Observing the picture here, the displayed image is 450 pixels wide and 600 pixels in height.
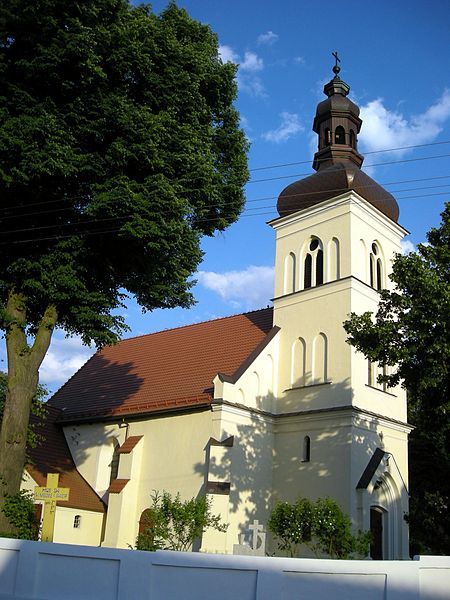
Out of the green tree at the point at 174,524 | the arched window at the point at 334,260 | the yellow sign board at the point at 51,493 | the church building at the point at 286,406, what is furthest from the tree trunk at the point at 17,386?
the arched window at the point at 334,260

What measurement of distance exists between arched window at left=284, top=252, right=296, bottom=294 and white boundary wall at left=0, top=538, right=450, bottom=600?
15.4 metres

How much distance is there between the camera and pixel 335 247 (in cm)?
2250

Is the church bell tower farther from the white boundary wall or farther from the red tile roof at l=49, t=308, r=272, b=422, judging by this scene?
the white boundary wall

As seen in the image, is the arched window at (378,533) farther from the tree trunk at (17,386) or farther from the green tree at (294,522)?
the tree trunk at (17,386)

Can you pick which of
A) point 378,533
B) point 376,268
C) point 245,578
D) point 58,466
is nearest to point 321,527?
point 378,533

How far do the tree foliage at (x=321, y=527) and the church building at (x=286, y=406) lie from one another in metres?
3.42

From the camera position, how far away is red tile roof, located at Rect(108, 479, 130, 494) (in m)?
20.9

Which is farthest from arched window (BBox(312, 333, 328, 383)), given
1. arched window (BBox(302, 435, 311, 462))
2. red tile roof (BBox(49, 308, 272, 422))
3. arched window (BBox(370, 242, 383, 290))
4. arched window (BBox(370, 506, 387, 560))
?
arched window (BBox(370, 506, 387, 560))

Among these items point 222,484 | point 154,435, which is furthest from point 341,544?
point 154,435

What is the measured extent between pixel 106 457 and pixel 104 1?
625 inches

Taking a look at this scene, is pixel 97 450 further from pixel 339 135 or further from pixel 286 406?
pixel 339 135

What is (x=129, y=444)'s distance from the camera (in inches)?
861

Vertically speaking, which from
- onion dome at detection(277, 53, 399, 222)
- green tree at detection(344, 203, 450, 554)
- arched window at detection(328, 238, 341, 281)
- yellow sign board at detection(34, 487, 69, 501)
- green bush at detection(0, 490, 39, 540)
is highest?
onion dome at detection(277, 53, 399, 222)

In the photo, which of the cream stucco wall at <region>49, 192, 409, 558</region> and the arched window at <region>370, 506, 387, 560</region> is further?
the arched window at <region>370, 506, 387, 560</region>
